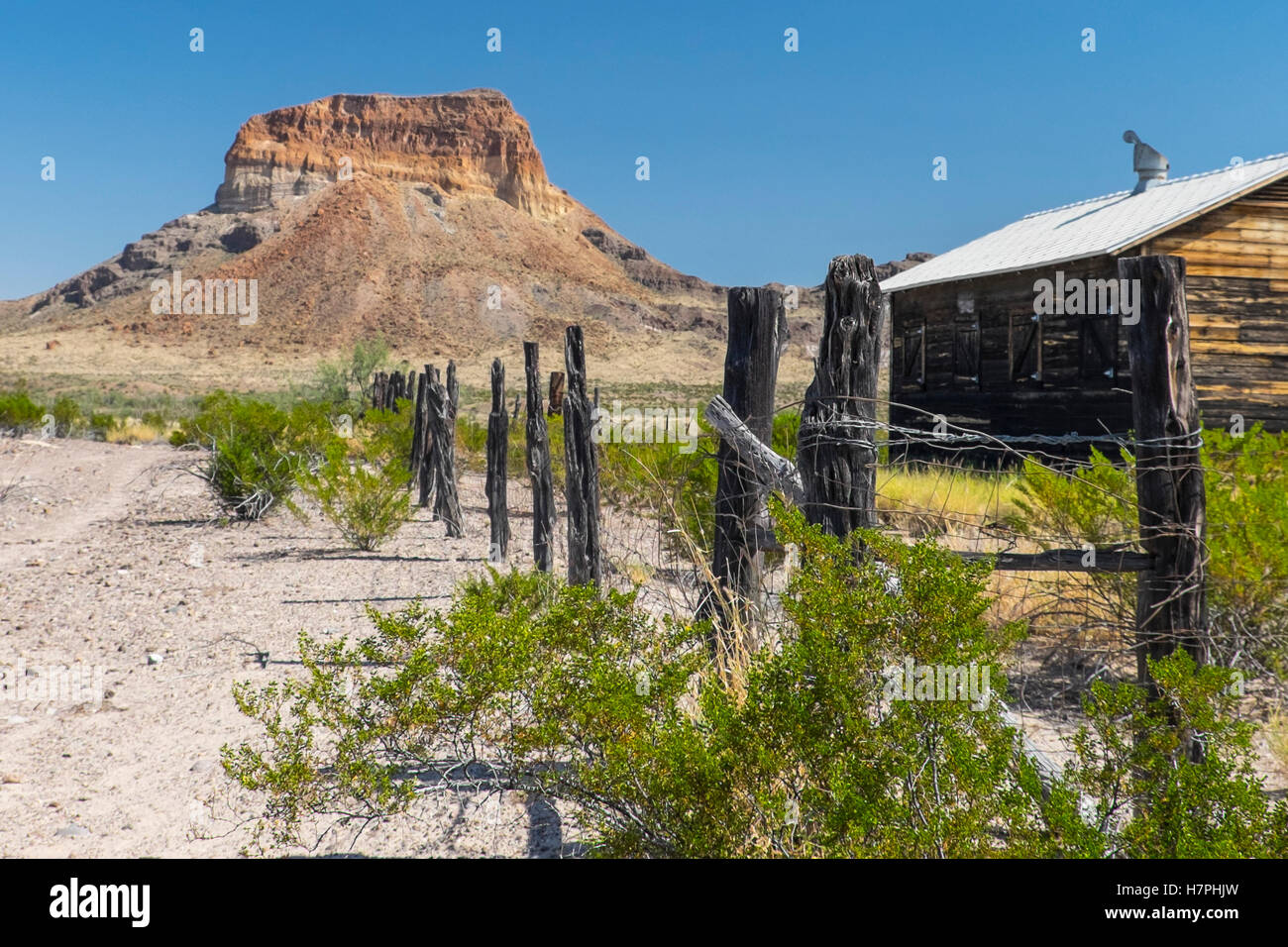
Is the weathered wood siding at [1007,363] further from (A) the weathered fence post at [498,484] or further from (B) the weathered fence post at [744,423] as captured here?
(B) the weathered fence post at [744,423]

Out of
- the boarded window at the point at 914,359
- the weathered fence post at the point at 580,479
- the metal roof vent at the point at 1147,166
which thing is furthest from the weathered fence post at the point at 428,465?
the metal roof vent at the point at 1147,166

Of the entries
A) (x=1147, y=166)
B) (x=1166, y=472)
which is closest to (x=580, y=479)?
(x=1166, y=472)

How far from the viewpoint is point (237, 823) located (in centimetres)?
362

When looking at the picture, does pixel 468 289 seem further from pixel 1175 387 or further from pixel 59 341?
pixel 1175 387

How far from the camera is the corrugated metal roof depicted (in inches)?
459

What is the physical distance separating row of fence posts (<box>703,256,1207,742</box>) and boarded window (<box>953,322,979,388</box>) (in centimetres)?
1151

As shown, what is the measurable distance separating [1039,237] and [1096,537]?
1130 centimetres

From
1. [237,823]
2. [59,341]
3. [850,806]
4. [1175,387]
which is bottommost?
[237,823]

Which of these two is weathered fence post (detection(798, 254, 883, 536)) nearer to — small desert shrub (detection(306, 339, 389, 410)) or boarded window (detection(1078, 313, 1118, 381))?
boarded window (detection(1078, 313, 1118, 381))

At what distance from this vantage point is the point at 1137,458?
12.1 feet

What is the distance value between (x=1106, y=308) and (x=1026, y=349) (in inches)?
68.1

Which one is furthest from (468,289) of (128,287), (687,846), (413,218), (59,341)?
(687,846)

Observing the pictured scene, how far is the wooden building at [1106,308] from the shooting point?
11.8m

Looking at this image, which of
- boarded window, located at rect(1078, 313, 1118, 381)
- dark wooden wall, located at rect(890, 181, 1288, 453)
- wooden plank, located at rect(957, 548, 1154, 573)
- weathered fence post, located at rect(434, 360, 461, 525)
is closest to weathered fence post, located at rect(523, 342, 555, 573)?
weathered fence post, located at rect(434, 360, 461, 525)
